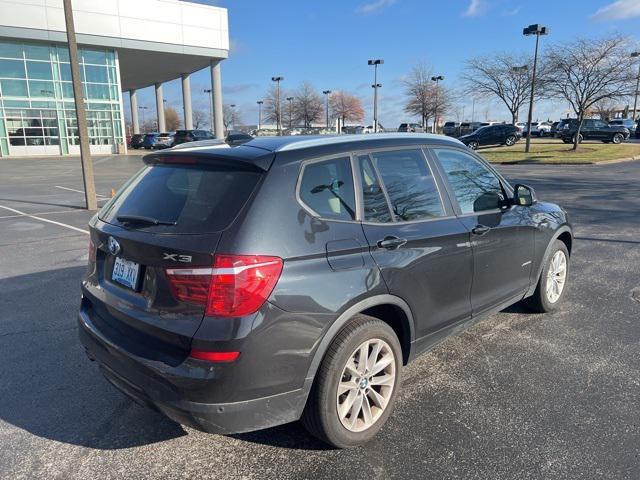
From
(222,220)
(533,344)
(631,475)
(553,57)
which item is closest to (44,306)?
(222,220)

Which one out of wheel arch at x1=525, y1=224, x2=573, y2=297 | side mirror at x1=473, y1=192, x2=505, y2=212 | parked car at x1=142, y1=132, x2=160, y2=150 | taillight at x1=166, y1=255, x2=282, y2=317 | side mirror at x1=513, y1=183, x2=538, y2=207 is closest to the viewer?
taillight at x1=166, y1=255, x2=282, y2=317

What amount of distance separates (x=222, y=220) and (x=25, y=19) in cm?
4040

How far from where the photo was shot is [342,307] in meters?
2.61

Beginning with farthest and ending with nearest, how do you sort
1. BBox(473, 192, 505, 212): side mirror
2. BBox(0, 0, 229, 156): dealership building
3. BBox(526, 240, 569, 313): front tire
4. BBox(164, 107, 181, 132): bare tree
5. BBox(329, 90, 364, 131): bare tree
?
1. BBox(164, 107, 181, 132): bare tree
2. BBox(329, 90, 364, 131): bare tree
3. BBox(0, 0, 229, 156): dealership building
4. BBox(526, 240, 569, 313): front tire
5. BBox(473, 192, 505, 212): side mirror

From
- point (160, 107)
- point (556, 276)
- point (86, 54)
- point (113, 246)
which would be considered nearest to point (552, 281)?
point (556, 276)

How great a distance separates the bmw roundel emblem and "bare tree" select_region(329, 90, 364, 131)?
6865 centimetres

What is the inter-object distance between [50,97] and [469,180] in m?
41.1

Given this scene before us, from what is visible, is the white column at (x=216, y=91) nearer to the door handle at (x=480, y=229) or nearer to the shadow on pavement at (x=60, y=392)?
the shadow on pavement at (x=60, y=392)

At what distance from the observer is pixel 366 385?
2.87 m

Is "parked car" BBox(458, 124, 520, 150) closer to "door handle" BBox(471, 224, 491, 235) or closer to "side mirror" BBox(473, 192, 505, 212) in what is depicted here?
"side mirror" BBox(473, 192, 505, 212)

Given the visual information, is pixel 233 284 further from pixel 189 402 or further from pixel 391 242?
pixel 391 242

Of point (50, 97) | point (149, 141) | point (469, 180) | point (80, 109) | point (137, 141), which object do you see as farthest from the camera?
point (137, 141)

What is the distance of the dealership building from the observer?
3509 centimetres

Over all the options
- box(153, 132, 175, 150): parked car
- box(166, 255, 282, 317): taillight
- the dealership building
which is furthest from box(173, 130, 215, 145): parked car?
box(166, 255, 282, 317): taillight
